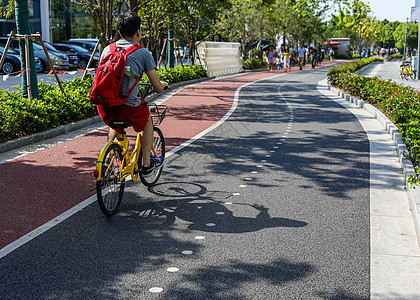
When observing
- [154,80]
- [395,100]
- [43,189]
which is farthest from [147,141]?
[395,100]

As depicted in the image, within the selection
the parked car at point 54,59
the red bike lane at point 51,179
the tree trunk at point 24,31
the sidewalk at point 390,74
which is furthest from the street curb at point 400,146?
the parked car at point 54,59

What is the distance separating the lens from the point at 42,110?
1013 cm

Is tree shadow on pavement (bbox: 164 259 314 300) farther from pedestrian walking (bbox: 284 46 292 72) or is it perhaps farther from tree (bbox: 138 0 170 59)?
pedestrian walking (bbox: 284 46 292 72)

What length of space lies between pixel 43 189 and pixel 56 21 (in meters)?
39.1

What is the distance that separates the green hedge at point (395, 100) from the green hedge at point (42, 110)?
6.09 metres

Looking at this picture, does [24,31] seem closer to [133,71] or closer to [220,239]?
[133,71]

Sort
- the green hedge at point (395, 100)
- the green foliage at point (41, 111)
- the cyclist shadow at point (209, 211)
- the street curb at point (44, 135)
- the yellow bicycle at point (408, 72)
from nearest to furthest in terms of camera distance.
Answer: the cyclist shadow at point (209, 211) < the green hedge at point (395, 100) < the street curb at point (44, 135) < the green foliage at point (41, 111) < the yellow bicycle at point (408, 72)

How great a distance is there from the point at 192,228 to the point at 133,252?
2.56 feet

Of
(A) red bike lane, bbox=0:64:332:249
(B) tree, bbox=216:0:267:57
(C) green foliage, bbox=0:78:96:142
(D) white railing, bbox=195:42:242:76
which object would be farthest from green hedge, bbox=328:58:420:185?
(B) tree, bbox=216:0:267:57

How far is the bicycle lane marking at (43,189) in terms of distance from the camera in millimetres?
5055

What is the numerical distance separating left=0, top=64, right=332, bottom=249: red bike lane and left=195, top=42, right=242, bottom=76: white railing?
58.5ft

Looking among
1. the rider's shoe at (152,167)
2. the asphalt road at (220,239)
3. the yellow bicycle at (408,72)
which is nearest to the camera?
the asphalt road at (220,239)

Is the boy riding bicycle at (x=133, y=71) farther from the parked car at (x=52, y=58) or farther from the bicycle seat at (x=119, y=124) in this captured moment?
the parked car at (x=52, y=58)

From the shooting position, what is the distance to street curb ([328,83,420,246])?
5.43 meters
